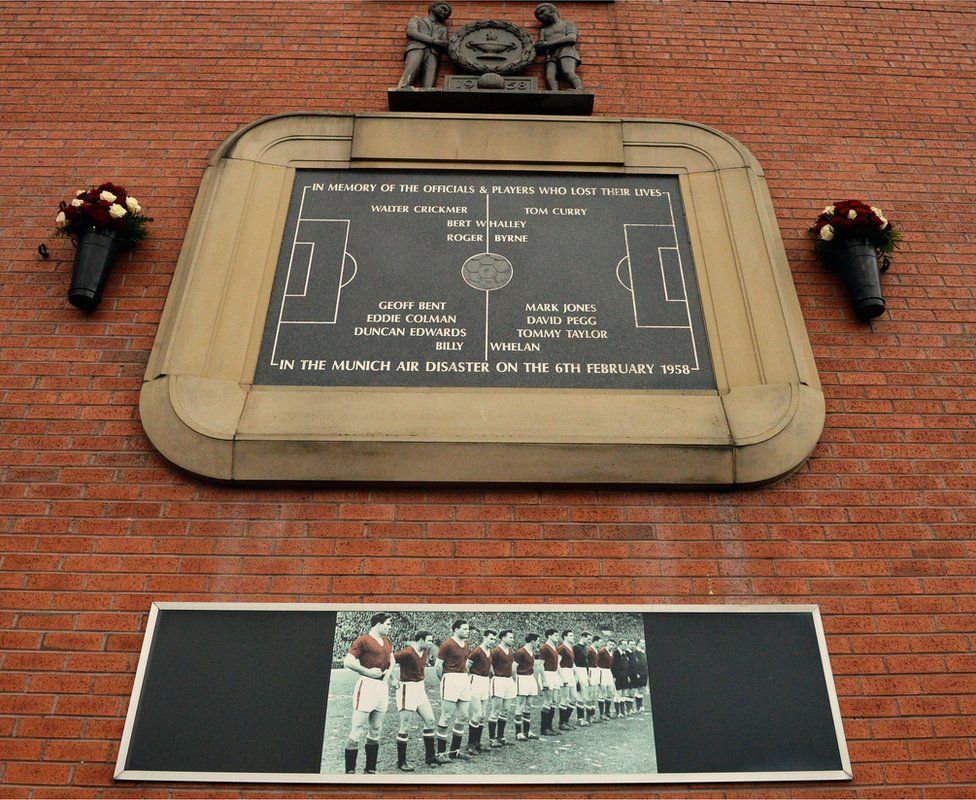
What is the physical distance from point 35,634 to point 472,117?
157 inches

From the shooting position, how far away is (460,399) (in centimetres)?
442

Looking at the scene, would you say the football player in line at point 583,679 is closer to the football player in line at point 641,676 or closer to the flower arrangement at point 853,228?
the football player in line at point 641,676

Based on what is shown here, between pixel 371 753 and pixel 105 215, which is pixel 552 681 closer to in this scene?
pixel 371 753

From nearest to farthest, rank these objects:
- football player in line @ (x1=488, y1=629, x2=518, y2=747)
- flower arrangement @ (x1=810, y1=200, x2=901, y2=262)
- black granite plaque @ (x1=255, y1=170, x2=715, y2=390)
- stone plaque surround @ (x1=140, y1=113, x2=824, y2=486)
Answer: football player in line @ (x1=488, y1=629, x2=518, y2=747) → stone plaque surround @ (x1=140, y1=113, x2=824, y2=486) → black granite plaque @ (x1=255, y1=170, x2=715, y2=390) → flower arrangement @ (x1=810, y1=200, x2=901, y2=262)

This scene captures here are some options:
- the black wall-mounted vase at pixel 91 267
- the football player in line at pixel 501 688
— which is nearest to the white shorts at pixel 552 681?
the football player in line at pixel 501 688

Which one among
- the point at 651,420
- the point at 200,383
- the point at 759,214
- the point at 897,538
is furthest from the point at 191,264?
the point at 897,538

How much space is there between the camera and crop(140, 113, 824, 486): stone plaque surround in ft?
13.8

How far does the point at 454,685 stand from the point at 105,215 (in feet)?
11.0

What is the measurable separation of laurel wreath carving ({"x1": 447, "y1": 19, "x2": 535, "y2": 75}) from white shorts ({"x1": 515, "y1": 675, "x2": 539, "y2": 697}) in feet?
14.1

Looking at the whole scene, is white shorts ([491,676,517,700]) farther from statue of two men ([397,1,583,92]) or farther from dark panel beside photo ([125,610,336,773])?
statue of two men ([397,1,583,92])

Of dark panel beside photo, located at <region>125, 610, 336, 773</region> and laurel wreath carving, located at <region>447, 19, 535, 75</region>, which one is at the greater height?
laurel wreath carving, located at <region>447, 19, 535, 75</region>

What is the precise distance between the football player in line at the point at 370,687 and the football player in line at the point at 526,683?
557 millimetres

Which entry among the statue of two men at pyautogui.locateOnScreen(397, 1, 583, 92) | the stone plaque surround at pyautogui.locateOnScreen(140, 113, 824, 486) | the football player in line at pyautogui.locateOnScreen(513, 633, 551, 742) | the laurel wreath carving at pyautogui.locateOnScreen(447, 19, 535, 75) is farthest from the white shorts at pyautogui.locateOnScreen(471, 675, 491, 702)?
the laurel wreath carving at pyautogui.locateOnScreen(447, 19, 535, 75)

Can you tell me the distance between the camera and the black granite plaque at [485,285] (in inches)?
181
